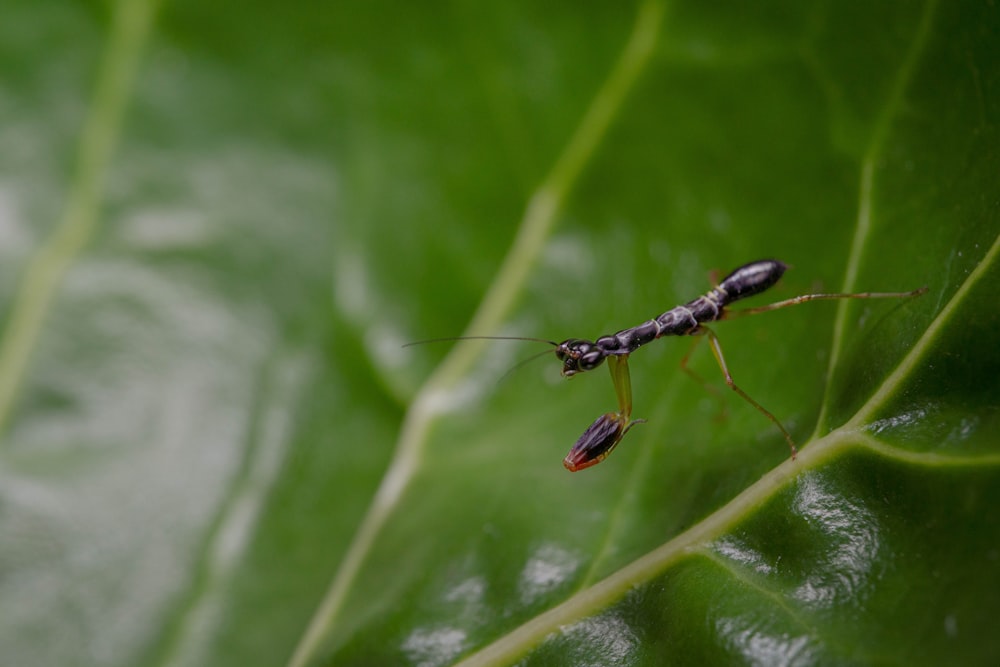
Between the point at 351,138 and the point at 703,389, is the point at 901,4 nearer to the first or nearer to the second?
the point at 703,389

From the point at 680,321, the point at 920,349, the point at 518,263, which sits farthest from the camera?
the point at 518,263

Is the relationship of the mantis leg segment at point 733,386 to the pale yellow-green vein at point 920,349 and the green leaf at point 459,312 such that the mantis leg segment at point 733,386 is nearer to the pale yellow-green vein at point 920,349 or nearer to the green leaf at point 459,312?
the green leaf at point 459,312

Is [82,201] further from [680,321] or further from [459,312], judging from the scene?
[680,321]

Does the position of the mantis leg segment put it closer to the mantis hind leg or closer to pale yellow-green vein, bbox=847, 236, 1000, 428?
the mantis hind leg

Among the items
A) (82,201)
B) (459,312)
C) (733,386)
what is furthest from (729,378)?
(82,201)

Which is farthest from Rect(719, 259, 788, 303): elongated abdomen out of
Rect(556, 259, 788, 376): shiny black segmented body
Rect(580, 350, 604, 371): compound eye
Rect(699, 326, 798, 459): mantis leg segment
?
Rect(580, 350, 604, 371): compound eye

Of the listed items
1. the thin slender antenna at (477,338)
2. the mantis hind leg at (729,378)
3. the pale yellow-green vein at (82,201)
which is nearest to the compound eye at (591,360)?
the thin slender antenna at (477,338)

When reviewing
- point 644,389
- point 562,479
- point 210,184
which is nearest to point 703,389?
point 644,389
